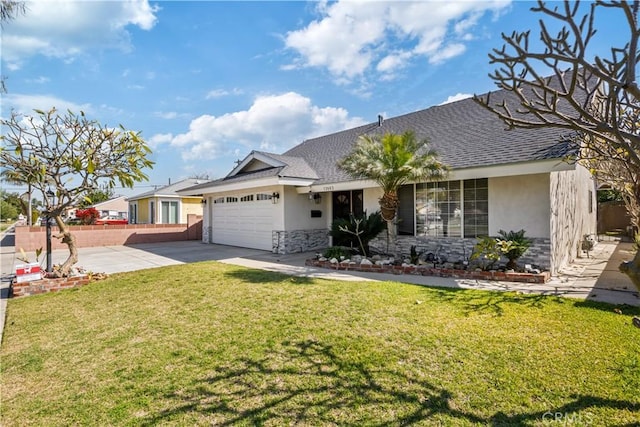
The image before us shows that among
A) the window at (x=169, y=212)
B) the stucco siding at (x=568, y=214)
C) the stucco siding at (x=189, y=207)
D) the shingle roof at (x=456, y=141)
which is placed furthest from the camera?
the stucco siding at (x=189, y=207)

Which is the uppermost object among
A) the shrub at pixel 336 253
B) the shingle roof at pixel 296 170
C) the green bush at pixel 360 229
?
the shingle roof at pixel 296 170

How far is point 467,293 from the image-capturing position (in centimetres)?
701

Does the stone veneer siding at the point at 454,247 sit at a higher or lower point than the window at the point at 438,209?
lower

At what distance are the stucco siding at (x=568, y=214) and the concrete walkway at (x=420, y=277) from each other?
21.0 inches

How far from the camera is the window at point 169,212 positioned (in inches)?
1001

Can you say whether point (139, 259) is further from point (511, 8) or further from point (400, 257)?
point (511, 8)

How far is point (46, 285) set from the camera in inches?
327

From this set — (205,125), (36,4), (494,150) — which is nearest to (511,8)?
(494,150)

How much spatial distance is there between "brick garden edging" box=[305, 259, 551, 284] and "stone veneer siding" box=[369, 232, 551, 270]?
0.70 meters

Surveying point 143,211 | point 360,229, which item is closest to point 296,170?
point 360,229

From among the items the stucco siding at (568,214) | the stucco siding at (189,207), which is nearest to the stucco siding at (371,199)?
the stucco siding at (568,214)

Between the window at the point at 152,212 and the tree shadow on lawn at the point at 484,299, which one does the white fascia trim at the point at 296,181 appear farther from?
the window at the point at 152,212

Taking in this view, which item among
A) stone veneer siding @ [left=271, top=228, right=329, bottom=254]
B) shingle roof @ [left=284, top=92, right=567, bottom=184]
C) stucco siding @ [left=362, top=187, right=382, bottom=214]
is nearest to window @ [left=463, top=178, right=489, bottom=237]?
shingle roof @ [left=284, top=92, right=567, bottom=184]

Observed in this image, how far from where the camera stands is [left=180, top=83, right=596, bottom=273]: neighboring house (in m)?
9.15
